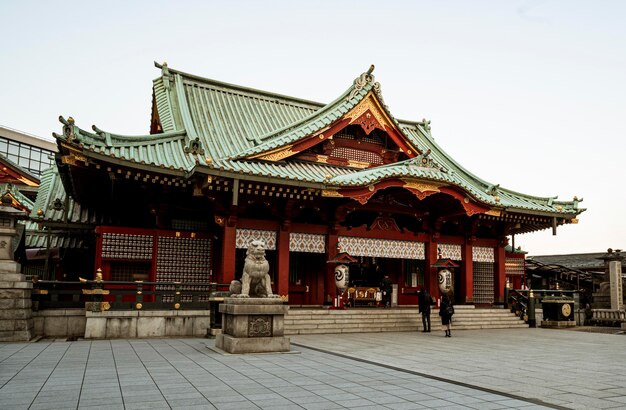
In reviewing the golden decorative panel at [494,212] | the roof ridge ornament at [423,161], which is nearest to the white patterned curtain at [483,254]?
the golden decorative panel at [494,212]

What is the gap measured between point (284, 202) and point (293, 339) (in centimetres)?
601

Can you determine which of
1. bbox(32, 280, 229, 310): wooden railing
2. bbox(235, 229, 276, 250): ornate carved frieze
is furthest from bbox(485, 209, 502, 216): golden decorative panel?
bbox(32, 280, 229, 310): wooden railing

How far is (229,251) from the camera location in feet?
63.5

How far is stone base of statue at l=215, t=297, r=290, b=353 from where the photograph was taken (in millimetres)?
12836

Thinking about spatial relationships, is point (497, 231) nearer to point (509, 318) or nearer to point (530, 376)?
point (509, 318)

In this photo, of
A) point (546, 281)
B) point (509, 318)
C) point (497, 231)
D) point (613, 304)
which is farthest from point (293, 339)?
point (546, 281)

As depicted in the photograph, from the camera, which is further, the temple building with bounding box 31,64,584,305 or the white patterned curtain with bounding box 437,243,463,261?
the white patterned curtain with bounding box 437,243,463,261

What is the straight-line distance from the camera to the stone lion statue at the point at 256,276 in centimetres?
1354

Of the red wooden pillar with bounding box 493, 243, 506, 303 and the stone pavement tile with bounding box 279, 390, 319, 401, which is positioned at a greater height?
the red wooden pillar with bounding box 493, 243, 506, 303

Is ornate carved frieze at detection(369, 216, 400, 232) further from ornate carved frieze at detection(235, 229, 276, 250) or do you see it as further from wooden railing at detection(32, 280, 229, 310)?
wooden railing at detection(32, 280, 229, 310)

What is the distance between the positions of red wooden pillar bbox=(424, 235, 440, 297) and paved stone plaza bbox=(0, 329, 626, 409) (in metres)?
7.65

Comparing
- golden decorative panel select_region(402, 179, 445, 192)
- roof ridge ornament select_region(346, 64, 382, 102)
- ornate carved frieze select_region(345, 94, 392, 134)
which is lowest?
golden decorative panel select_region(402, 179, 445, 192)

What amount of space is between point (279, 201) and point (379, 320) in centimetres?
626

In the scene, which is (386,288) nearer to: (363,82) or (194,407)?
(363,82)
